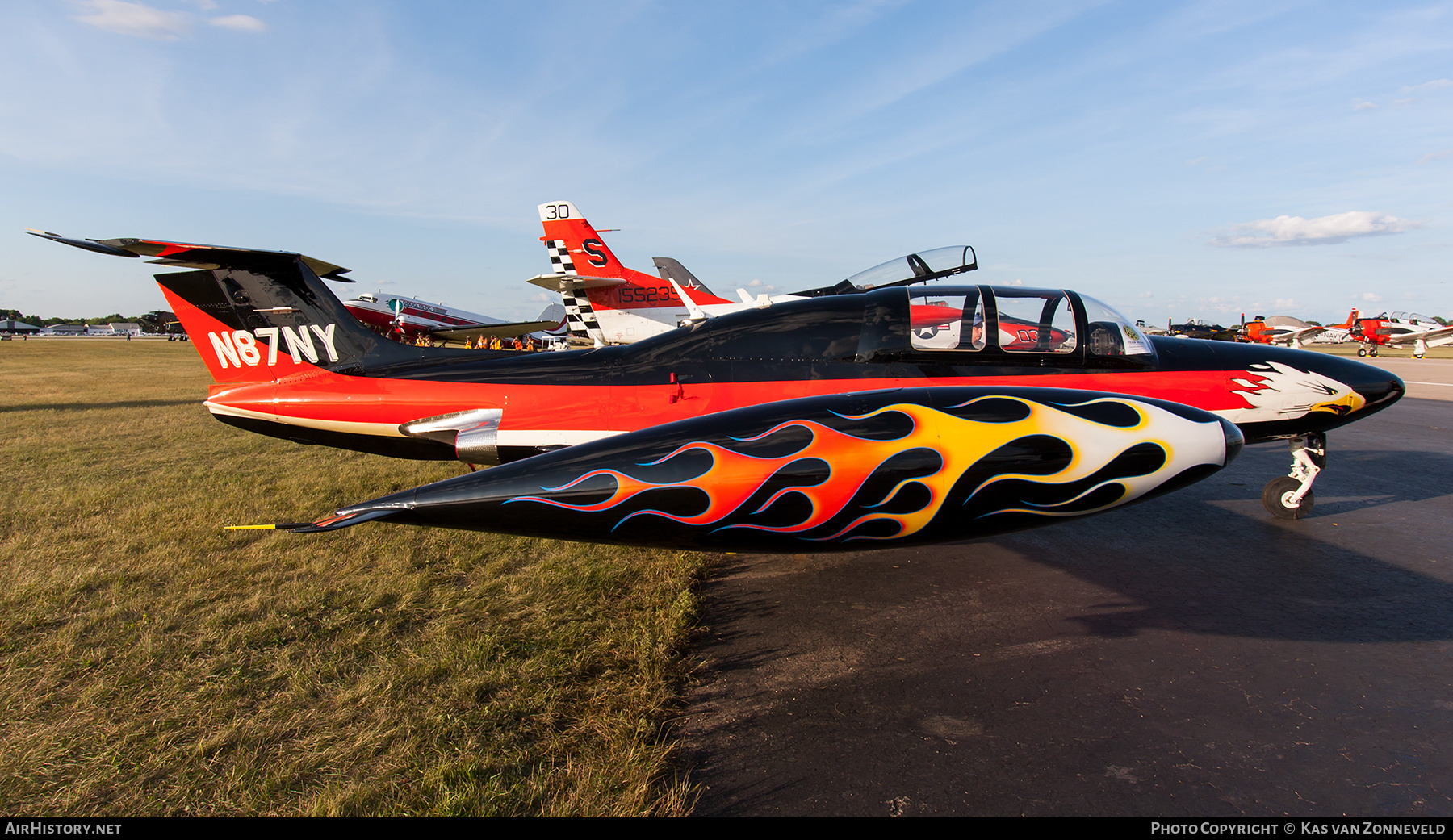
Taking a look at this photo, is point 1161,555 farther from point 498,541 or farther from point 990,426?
point 498,541

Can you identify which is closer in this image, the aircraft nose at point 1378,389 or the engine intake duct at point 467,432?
the engine intake duct at point 467,432

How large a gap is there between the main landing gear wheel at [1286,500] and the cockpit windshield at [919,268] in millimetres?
5737

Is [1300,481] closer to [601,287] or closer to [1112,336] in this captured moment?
[1112,336]

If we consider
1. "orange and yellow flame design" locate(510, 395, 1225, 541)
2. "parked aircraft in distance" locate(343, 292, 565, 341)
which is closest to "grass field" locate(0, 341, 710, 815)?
"orange and yellow flame design" locate(510, 395, 1225, 541)

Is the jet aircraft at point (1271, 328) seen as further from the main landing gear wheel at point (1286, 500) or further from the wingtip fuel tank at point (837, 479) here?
the wingtip fuel tank at point (837, 479)

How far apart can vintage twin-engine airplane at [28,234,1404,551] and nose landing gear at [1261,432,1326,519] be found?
0.9 inches

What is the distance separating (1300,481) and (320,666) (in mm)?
8071

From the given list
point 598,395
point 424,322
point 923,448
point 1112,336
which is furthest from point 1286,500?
point 424,322

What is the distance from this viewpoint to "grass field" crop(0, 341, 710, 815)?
2391 millimetres

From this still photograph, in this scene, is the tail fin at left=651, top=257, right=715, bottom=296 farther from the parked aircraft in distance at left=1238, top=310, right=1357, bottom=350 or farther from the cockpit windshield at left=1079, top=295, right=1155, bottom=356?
the parked aircraft in distance at left=1238, top=310, right=1357, bottom=350

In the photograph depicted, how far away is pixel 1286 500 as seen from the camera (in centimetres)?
608

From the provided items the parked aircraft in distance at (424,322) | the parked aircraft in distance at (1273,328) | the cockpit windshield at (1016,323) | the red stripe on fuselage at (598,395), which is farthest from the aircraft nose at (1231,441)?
the parked aircraft in distance at (1273,328)

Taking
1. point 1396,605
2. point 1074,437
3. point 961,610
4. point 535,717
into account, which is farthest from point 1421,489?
point 535,717

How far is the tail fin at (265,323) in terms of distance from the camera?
19.1 ft
